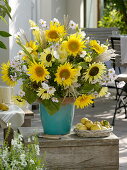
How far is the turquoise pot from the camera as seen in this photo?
3.60 metres

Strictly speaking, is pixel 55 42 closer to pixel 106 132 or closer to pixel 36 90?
pixel 36 90

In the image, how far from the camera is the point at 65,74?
3.41 metres

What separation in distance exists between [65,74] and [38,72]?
6.3 inches

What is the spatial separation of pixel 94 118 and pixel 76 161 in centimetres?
396

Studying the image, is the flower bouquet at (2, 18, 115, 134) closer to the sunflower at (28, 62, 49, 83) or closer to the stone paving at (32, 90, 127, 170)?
the sunflower at (28, 62, 49, 83)

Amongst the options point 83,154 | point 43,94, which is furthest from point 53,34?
point 83,154

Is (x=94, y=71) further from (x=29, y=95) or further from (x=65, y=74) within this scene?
(x=29, y=95)

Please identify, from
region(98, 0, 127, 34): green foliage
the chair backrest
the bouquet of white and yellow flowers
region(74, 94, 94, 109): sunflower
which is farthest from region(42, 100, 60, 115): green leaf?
region(98, 0, 127, 34): green foliage

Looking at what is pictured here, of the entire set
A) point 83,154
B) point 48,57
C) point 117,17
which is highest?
point 117,17

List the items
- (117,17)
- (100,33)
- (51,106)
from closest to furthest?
1. (51,106)
2. (100,33)
3. (117,17)

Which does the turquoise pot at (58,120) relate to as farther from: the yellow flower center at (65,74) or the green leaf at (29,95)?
the yellow flower center at (65,74)

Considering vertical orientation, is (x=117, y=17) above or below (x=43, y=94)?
above

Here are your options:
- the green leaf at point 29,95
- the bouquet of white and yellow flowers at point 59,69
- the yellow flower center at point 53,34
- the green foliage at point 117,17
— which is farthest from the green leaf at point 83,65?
the green foliage at point 117,17

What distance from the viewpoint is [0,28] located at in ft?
22.7
